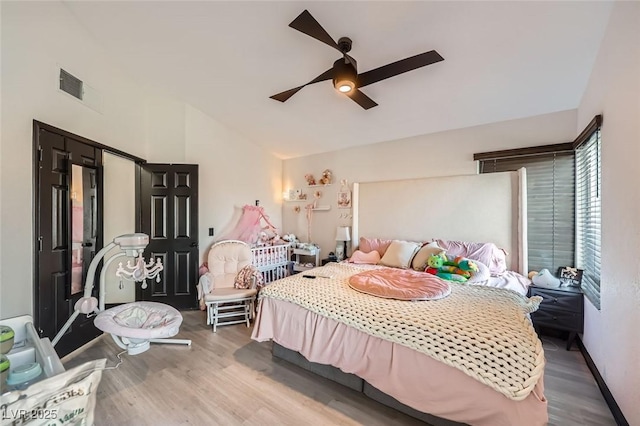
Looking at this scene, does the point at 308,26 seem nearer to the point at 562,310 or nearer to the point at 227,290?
the point at 227,290

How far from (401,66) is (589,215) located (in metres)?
2.42

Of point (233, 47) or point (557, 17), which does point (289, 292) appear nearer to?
point (233, 47)

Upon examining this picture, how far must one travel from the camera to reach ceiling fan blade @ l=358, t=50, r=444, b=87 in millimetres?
1823

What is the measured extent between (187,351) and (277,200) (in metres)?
3.27

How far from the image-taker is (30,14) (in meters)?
2.07

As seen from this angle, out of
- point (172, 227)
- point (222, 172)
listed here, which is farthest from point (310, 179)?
point (172, 227)

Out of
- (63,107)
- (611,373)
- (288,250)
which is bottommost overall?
(611,373)

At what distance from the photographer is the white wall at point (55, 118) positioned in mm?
1915

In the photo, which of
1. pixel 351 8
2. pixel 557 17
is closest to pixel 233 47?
pixel 351 8

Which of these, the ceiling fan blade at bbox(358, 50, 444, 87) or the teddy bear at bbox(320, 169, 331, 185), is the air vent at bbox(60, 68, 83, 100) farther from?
the teddy bear at bbox(320, 169, 331, 185)

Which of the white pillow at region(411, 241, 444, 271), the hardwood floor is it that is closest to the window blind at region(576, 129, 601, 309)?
the hardwood floor

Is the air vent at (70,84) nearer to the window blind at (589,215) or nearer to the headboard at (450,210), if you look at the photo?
the headboard at (450,210)

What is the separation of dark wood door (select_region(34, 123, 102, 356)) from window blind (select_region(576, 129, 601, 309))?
4.74 meters

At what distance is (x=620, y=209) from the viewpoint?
1.77 metres
